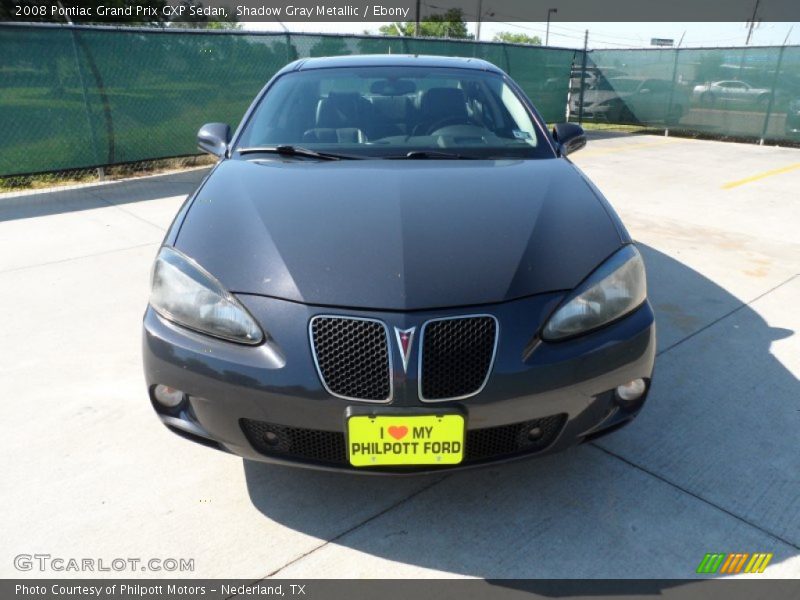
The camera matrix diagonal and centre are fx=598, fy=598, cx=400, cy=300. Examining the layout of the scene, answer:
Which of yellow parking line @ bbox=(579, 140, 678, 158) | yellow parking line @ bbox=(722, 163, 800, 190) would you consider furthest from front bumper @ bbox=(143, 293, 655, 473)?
yellow parking line @ bbox=(579, 140, 678, 158)

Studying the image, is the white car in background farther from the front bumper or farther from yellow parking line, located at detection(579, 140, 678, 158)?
the front bumper

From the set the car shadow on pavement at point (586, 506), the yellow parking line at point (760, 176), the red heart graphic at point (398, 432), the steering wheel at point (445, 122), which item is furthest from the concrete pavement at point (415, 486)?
the yellow parking line at point (760, 176)

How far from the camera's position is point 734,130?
40.9 ft

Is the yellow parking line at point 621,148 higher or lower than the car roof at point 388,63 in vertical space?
lower

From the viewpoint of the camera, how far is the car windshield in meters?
2.90

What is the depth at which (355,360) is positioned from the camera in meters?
1.70

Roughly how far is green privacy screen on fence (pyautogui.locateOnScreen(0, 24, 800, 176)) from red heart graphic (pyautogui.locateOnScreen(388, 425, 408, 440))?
6999 millimetres

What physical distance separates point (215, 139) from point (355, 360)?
2.05 meters

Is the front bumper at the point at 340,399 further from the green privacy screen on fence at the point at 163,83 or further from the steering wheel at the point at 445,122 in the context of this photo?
the green privacy screen on fence at the point at 163,83

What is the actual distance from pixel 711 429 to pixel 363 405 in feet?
5.45

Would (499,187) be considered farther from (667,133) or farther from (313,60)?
(667,133)

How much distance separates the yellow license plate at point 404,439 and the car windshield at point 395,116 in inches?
58.9

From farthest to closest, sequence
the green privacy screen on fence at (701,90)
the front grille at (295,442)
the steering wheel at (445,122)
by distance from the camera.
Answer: the green privacy screen on fence at (701,90)
the steering wheel at (445,122)
the front grille at (295,442)

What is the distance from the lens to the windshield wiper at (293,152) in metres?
2.79
